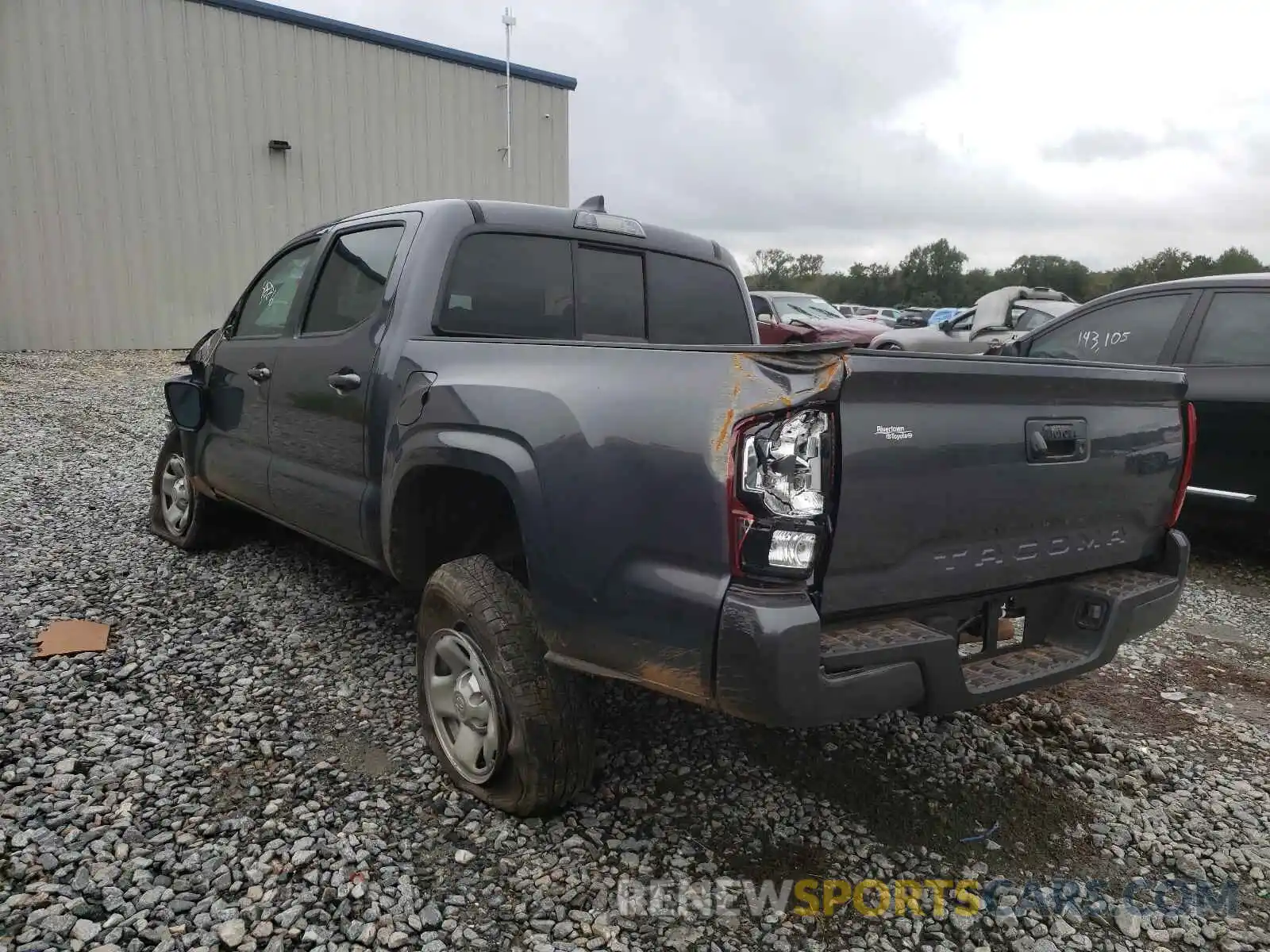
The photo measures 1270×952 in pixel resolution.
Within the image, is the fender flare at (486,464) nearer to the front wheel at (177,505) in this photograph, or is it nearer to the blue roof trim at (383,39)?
the front wheel at (177,505)

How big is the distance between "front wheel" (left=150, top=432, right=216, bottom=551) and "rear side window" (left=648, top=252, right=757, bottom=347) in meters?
2.86

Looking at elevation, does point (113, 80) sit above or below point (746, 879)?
above

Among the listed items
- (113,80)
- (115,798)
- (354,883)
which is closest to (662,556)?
(354,883)

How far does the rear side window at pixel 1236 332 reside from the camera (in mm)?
4867

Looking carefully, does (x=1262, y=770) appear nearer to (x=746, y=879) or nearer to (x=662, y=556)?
(x=746, y=879)

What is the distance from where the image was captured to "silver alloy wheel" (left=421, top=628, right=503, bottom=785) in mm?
2477

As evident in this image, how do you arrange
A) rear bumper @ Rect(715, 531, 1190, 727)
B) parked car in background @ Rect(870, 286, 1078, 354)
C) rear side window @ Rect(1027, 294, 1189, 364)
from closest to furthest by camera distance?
1. rear bumper @ Rect(715, 531, 1190, 727)
2. rear side window @ Rect(1027, 294, 1189, 364)
3. parked car in background @ Rect(870, 286, 1078, 354)

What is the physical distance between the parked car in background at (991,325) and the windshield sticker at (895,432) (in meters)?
9.35

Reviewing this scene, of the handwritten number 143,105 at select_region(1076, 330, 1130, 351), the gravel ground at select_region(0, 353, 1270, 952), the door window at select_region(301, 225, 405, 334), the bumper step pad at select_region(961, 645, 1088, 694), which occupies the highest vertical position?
the door window at select_region(301, 225, 405, 334)

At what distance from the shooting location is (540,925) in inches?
83.4

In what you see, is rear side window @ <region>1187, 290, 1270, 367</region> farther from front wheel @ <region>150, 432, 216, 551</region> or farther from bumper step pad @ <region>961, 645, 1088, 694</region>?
front wheel @ <region>150, 432, 216, 551</region>

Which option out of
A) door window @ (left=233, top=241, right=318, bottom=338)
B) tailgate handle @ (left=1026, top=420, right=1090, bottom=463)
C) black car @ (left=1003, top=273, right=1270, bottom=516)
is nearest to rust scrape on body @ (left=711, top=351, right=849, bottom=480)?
tailgate handle @ (left=1026, top=420, right=1090, bottom=463)

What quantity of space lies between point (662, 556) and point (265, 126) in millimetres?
15243

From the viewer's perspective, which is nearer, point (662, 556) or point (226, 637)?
point (662, 556)
